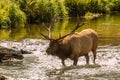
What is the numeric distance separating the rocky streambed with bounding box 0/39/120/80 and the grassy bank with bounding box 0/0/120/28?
20.3ft

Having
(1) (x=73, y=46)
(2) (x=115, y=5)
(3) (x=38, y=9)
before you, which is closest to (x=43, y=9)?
(3) (x=38, y=9)

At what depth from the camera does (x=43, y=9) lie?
33656 mm

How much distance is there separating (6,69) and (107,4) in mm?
34164

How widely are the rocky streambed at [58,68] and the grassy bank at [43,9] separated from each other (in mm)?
6176

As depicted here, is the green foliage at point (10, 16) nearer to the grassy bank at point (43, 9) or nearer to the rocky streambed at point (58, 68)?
the grassy bank at point (43, 9)

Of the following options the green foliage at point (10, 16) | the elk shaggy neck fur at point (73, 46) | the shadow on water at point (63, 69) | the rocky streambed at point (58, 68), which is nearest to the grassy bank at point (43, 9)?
the green foliage at point (10, 16)

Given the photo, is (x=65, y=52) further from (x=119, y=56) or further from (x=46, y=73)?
(x=119, y=56)

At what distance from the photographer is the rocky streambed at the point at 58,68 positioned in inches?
469

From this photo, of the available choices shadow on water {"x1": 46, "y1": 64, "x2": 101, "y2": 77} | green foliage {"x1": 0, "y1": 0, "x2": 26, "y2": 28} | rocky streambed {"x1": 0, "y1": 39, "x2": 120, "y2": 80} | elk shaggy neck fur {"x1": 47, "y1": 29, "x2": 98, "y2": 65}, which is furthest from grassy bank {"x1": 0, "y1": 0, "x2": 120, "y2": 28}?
shadow on water {"x1": 46, "y1": 64, "x2": 101, "y2": 77}

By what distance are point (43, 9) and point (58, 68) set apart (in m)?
20.6

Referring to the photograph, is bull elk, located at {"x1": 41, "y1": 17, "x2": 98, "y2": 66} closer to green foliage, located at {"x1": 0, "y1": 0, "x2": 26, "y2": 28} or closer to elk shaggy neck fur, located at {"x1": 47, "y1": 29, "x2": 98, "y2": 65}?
elk shaggy neck fur, located at {"x1": 47, "y1": 29, "x2": 98, "y2": 65}

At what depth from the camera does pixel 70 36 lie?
537 inches

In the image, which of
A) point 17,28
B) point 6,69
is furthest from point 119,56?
point 17,28

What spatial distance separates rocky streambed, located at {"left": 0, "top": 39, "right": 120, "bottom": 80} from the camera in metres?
11.9
